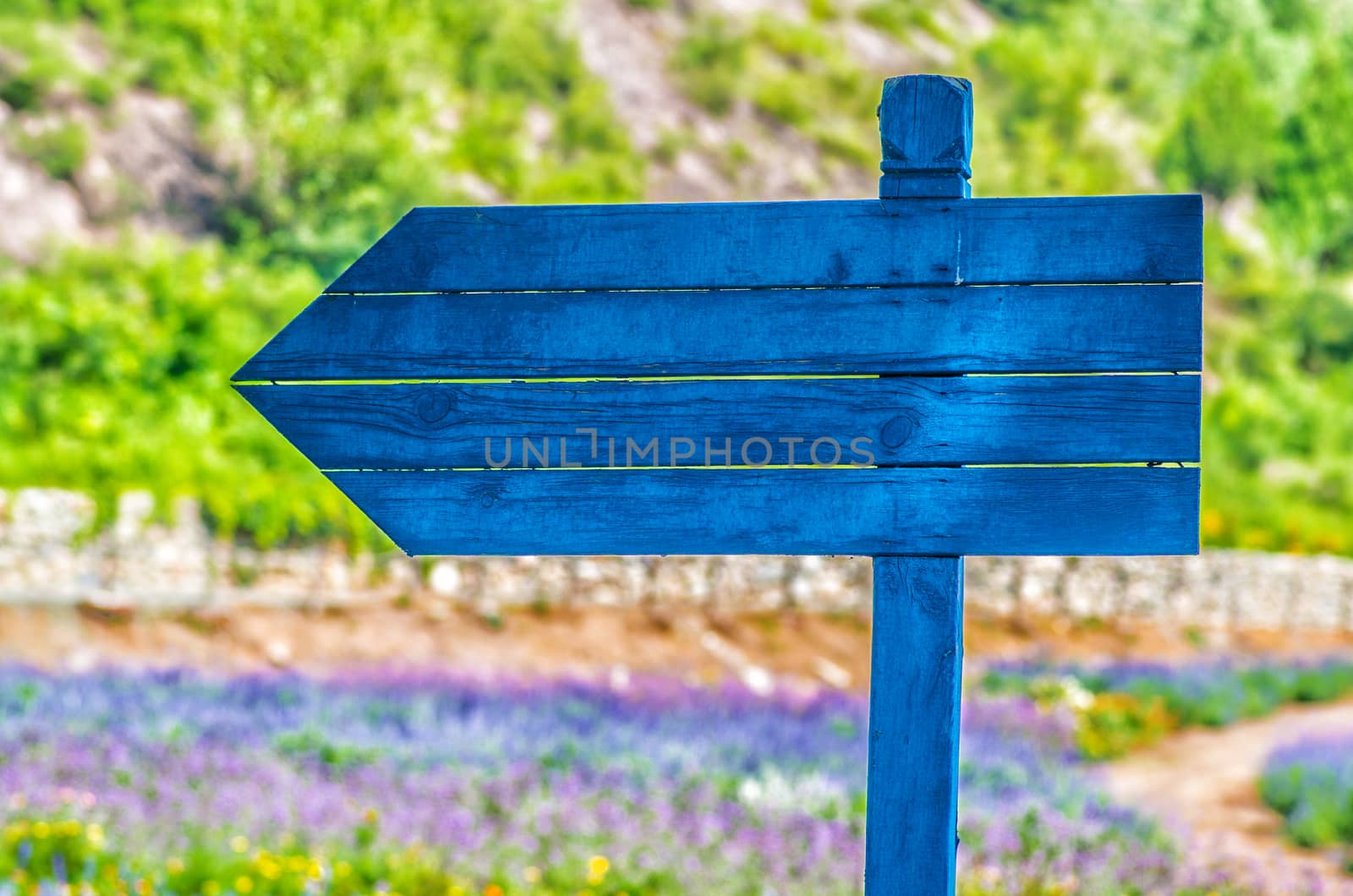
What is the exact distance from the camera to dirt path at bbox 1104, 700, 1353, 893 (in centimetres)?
649

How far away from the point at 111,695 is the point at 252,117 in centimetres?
1076

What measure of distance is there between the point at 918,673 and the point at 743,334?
65 cm

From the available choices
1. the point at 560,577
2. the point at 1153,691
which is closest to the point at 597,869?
the point at 1153,691

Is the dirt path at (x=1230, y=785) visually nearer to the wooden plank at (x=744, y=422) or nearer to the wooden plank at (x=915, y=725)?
the wooden plank at (x=915, y=725)

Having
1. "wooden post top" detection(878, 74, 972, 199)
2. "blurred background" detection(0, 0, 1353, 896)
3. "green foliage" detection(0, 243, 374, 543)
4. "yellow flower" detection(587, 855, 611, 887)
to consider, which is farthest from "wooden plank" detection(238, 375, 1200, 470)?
"green foliage" detection(0, 243, 374, 543)

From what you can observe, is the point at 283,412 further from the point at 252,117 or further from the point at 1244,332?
the point at 1244,332

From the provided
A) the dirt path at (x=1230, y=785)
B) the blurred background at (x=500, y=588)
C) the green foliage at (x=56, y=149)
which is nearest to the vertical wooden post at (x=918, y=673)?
the blurred background at (x=500, y=588)

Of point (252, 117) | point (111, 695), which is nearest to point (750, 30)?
point (252, 117)

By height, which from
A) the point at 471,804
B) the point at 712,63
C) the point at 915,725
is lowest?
the point at 471,804

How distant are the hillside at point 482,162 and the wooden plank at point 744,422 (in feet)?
31.2

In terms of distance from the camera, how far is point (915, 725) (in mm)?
2234

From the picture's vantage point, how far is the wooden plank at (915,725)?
221 cm

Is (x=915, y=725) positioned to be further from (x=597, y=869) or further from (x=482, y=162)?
(x=482, y=162)

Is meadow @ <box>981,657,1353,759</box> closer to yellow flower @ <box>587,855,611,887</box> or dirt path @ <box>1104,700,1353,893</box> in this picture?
dirt path @ <box>1104,700,1353,893</box>
